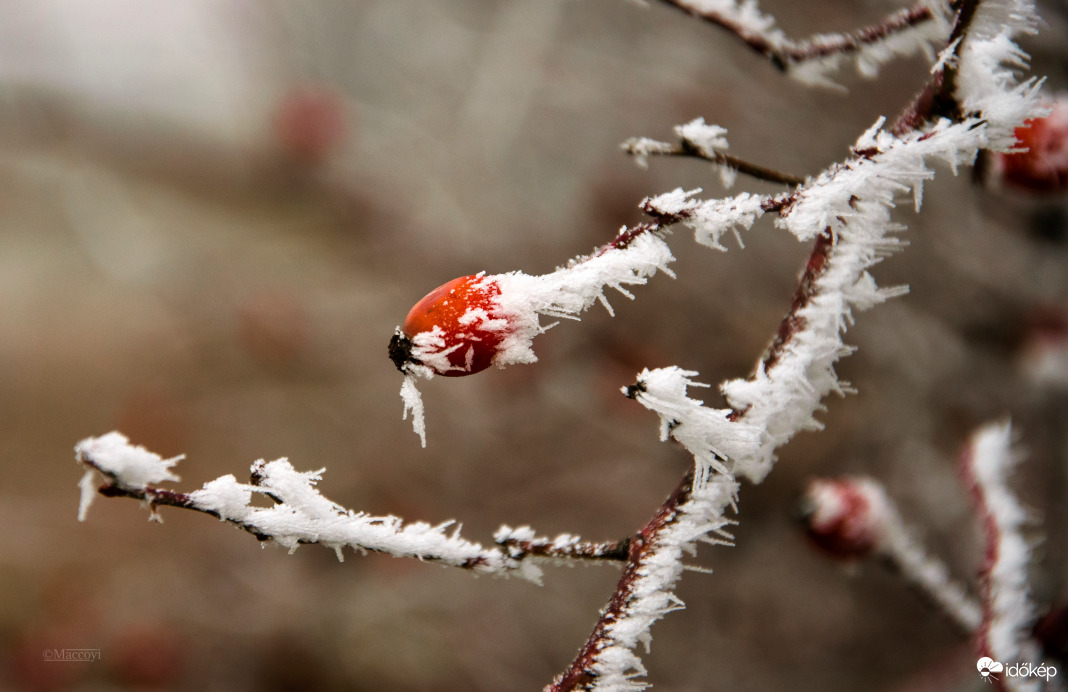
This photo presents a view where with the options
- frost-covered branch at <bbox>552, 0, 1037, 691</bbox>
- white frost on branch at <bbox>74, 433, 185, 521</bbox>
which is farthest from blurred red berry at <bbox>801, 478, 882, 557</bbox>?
white frost on branch at <bbox>74, 433, 185, 521</bbox>

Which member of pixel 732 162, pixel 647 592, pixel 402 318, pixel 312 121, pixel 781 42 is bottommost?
pixel 647 592

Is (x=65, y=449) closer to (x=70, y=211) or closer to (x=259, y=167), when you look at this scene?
(x=70, y=211)

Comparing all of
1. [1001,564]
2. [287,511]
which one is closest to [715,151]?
[287,511]

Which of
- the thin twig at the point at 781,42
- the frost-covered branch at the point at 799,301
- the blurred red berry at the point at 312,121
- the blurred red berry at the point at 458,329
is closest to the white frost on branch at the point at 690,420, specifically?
the frost-covered branch at the point at 799,301

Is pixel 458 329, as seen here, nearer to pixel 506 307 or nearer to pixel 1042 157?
pixel 506 307

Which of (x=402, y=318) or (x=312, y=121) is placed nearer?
(x=402, y=318)

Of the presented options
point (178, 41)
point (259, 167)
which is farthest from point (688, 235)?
point (178, 41)

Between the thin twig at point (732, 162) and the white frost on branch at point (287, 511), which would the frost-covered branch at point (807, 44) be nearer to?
the thin twig at point (732, 162)
